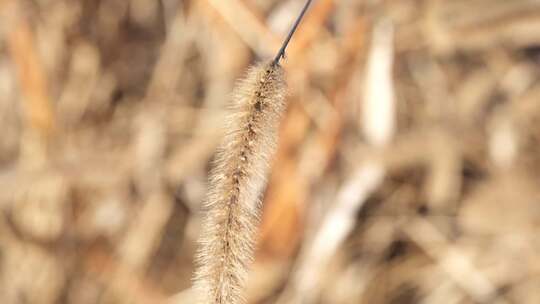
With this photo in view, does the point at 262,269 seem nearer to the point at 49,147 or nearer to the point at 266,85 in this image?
the point at 49,147

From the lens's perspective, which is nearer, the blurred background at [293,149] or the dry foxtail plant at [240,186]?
the dry foxtail plant at [240,186]

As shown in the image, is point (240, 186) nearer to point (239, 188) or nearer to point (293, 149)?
point (239, 188)

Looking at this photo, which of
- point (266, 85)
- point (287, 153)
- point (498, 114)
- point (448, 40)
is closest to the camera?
point (266, 85)

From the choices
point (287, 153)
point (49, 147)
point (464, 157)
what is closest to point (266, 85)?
point (287, 153)

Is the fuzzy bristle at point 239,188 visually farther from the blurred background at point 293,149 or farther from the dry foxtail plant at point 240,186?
the blurred background at point 293,149

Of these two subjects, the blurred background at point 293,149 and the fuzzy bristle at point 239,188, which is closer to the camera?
the fuzzy bristle at point 239,188

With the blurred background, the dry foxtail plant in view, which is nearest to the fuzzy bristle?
the dry foxtail plant

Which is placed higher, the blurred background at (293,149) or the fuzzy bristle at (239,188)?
the blurred background at (293,149)

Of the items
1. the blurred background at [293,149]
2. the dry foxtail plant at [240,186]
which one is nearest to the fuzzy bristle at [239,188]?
the dry foxtail plant at [240,186]
